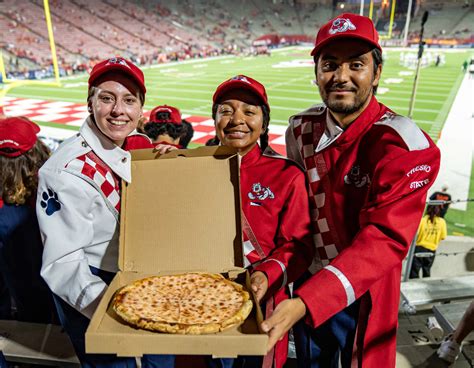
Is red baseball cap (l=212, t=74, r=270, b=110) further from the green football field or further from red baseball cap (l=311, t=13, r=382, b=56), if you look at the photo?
the green football field

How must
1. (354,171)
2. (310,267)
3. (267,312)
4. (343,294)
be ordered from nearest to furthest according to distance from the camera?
1. (343,294)
2. (354,171)
3. (267,312)
4. (310,267)

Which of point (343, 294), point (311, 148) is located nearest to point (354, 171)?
point (311, 148)

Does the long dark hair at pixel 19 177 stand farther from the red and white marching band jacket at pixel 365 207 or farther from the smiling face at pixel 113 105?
the red and white marching band jacket at pixel 365 207

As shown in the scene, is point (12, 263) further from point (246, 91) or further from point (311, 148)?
point (311, 148)

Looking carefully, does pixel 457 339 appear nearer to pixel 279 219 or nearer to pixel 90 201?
pixel 279 219

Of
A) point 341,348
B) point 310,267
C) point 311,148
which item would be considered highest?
point 311,148

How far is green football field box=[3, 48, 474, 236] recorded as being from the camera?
12.6 m

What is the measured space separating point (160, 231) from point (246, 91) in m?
0.79

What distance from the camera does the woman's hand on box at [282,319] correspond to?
3.95 ft

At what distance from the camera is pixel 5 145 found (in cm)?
227

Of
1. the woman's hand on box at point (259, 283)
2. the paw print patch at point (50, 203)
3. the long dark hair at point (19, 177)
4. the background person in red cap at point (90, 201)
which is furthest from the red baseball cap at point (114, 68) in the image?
the woman's hand on box at point (259, 283)

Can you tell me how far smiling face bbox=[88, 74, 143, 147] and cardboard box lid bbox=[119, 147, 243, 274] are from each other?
0.55 ft

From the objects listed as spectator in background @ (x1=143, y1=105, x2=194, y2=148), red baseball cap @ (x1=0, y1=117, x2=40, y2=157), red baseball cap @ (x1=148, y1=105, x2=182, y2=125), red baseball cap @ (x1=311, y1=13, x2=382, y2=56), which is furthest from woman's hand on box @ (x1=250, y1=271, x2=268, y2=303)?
red baseball cap @ (x1=148, y1=105, x2=182, y2=125)

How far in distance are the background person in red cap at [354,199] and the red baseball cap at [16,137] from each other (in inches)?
61.8
